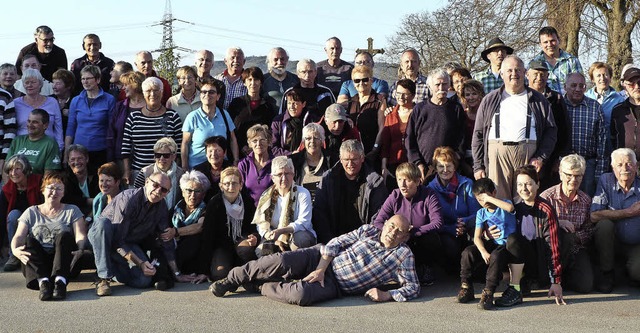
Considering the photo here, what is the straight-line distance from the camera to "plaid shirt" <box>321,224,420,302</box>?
6.94m

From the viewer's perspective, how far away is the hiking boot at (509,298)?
667 centimetres

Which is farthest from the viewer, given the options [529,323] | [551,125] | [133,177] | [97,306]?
[133,177]

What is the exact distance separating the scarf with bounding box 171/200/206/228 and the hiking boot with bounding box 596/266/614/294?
3.93 meters

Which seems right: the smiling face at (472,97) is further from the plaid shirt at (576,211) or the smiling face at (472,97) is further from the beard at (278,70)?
the beard at (278,70)

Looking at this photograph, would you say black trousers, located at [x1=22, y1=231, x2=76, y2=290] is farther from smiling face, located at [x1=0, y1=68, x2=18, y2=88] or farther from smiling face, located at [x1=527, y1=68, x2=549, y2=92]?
smiling face, located at [x1=527, y1=68, x2=549, y2=92]

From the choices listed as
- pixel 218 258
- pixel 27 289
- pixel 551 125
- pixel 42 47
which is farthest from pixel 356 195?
pixel 42 47

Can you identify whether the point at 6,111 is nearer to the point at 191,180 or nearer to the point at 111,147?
the point at 111,147

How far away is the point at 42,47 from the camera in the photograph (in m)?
10.6

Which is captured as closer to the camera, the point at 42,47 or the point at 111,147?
the point at 111,147

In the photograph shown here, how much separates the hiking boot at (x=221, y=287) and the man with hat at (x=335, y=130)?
192 cm

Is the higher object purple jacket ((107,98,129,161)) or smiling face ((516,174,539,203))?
purple jacket ((107,98,129,161))

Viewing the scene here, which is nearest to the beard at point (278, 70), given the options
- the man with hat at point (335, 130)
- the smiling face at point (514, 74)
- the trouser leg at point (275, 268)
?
the man with hat at point (335, 130)

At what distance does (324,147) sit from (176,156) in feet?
5.72

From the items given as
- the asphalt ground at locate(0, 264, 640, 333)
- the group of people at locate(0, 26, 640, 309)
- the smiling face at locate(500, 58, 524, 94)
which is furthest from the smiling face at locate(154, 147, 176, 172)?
the smiling face at locate(500, 58, 524, 94)
